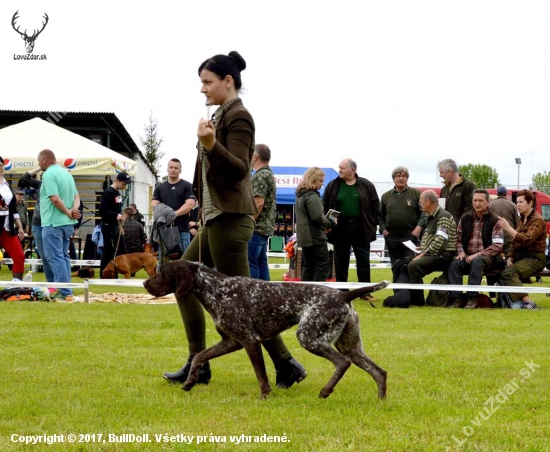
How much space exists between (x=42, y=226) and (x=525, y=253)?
A: 6.46 meters

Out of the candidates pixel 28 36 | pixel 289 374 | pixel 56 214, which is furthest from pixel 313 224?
pixel 28 36

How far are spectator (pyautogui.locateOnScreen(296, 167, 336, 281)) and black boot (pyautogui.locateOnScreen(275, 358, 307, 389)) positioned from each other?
16.4 feet

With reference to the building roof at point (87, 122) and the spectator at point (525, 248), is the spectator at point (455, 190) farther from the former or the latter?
the building roof at point (87, 122)

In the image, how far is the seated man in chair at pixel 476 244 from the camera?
9.79 metres

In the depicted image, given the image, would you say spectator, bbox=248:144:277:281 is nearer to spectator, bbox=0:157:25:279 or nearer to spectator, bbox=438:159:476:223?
spectator, bbox=438:159:476:223

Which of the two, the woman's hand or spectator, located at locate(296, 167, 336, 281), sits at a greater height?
the woman's hand

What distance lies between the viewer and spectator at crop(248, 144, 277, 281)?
25.2ft

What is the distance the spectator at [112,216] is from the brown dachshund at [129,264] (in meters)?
0.40

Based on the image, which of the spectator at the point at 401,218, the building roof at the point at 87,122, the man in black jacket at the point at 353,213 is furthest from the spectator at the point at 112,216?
the building roof at the point at 87,122

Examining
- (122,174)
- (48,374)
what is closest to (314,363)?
(48,374)

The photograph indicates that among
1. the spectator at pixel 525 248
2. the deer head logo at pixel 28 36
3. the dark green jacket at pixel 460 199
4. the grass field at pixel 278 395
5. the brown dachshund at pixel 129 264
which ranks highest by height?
the deer head logo at pixel 28 36

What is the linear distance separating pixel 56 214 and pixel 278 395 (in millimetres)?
6077

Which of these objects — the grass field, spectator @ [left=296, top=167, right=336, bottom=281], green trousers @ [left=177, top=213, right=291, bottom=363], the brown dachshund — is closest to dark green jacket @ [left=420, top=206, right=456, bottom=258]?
spectator @ [left=296, top=167, right=336, bottom=281]

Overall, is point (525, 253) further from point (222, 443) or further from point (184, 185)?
point (222, 443)
